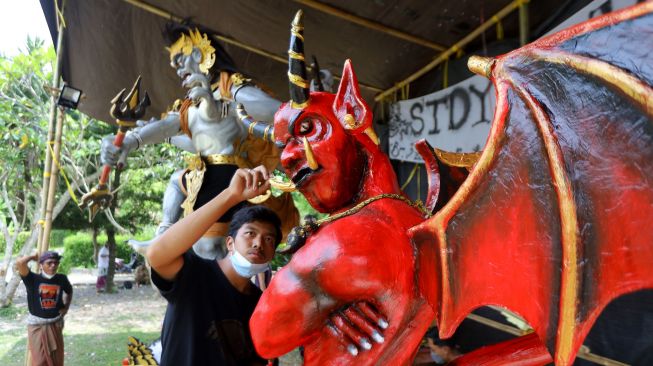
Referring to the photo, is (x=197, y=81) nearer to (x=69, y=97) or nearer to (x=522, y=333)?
(x=69, y=97)

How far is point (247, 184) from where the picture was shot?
125 cm

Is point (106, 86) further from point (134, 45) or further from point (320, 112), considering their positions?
point (320, 112)

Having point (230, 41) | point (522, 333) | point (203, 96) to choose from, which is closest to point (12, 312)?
point (230, 41)

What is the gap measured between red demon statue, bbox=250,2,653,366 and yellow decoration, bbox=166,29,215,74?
5.44 ft

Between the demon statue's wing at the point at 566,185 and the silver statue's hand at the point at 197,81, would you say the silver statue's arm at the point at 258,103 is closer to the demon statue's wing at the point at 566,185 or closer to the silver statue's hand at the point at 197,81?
the silver statue's hand at the point at 197,81

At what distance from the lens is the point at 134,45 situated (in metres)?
3.97

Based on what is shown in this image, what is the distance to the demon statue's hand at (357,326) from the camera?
3.18ft

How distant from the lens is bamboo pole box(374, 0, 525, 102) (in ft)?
8.13

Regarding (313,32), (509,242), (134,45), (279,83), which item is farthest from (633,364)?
(134,45)

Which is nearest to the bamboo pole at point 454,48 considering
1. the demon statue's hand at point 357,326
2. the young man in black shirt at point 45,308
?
the demon statue's hand at point 357,326

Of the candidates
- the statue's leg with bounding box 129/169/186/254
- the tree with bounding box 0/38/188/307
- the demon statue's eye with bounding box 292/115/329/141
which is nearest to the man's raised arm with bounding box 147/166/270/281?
the demon statue's eye with bounding box 292/115/329/141

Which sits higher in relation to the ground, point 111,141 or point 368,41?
point 368,41

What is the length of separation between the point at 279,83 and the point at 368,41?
155 centimetres

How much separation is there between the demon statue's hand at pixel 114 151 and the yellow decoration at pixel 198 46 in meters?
0.63
